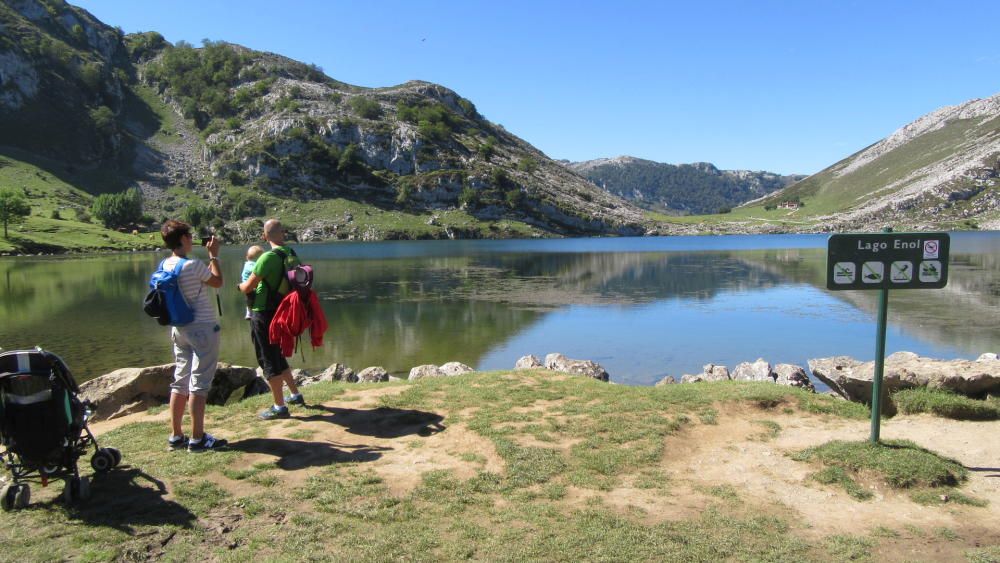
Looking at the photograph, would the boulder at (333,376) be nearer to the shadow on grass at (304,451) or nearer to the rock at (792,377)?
the shadow on grass at (304,451)

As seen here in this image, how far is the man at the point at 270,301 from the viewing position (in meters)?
10.2

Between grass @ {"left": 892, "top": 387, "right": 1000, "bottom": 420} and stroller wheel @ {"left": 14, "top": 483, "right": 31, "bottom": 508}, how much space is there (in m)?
14.4

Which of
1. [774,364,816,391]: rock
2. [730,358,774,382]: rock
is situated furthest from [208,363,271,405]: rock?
[774,364,816,391]: rock

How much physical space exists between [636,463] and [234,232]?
169135 millimetres

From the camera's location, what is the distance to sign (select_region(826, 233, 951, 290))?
29.9 feet

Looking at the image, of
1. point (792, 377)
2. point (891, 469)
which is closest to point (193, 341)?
point (891, 469)

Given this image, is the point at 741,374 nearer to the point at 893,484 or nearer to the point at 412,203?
the point at 893,484

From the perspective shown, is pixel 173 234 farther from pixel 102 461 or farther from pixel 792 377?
pixel 792 377

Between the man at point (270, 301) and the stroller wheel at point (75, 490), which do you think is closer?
the stroller wheel at point (75, 490)

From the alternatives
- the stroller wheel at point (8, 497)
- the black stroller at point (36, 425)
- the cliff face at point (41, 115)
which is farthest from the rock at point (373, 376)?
the cliff face at point (41, 115)

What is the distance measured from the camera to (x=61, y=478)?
22.6ft

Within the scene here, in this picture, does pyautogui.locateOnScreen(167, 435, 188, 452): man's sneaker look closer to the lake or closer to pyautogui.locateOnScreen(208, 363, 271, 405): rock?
pyautogui.locateOnScreen(208, 363, 271, 405): rock

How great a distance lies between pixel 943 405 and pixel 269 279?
43.1 feet

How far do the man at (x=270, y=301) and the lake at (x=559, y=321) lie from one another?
1049 cm
